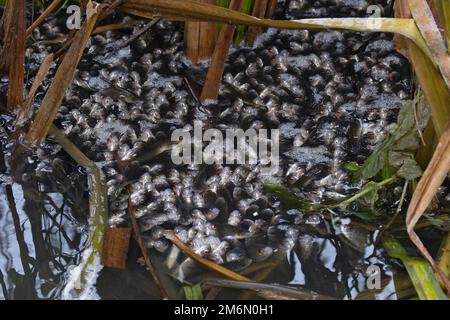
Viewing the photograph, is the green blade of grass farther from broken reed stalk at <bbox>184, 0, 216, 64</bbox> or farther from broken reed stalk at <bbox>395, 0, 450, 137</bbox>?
broken reed stalk at <bbox>184, 0, 216, 64</bbox>

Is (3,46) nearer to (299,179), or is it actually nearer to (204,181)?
(204,181)

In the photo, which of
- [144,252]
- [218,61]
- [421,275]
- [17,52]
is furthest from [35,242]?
[421,275]

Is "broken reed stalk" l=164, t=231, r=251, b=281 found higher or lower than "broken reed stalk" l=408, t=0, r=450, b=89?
lower

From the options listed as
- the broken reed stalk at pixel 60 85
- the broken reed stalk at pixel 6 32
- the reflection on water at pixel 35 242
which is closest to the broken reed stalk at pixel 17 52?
the broken reed stalk at pixel 6 32

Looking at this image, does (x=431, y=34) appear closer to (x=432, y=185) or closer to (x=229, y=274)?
(x=432, y=185)

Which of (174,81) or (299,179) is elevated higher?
(174,81)

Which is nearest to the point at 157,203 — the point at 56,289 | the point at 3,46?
the point at 56,289

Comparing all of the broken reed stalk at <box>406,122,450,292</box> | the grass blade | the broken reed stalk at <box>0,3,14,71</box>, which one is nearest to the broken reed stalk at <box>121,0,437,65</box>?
the grass blade
